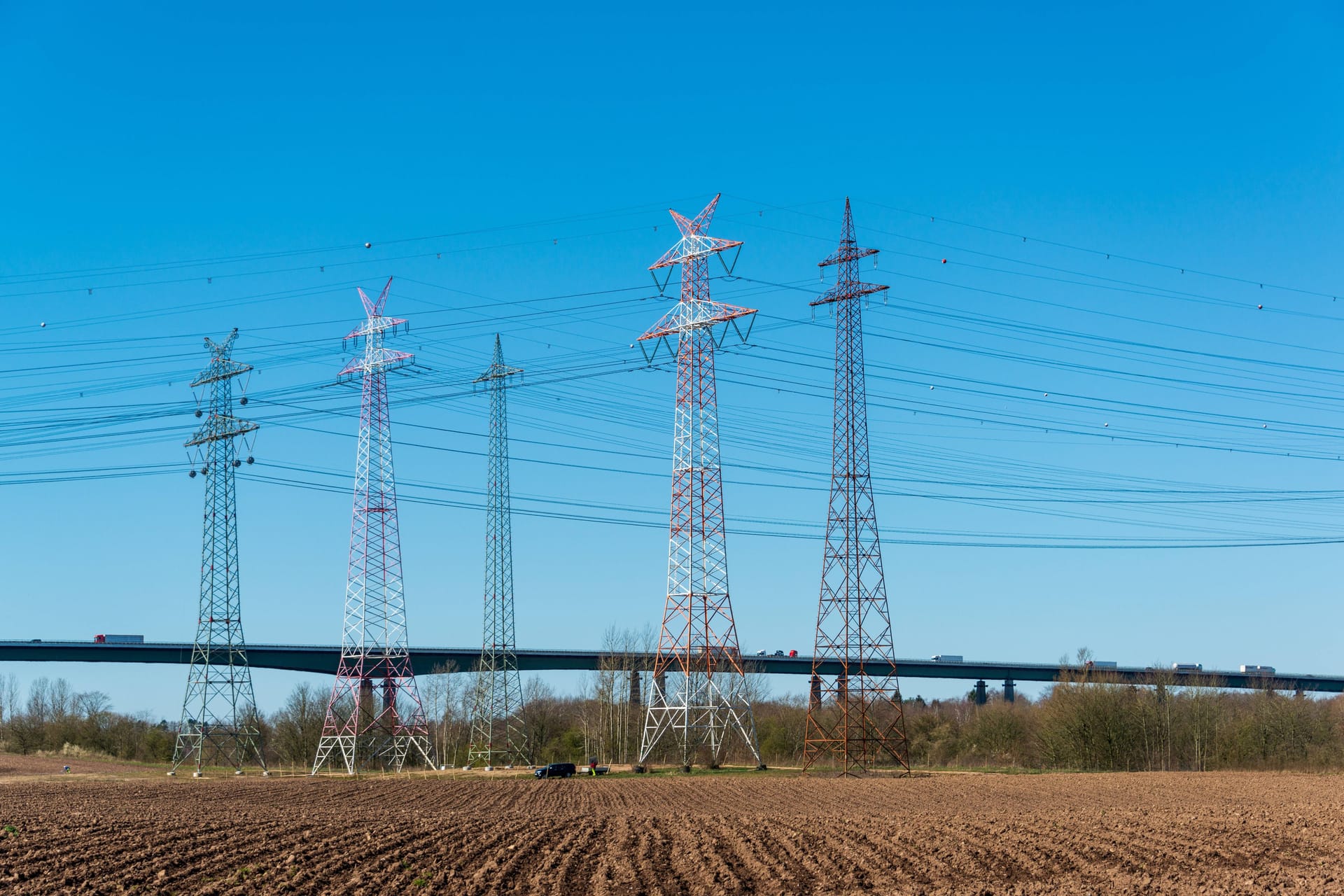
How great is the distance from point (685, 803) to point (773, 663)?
10322 cm

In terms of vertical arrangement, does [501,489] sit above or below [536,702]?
above

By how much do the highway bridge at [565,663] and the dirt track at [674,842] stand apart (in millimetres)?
59021

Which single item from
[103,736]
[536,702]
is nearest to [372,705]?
[536,702]

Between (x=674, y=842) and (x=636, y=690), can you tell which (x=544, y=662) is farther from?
(x=674, y=842)

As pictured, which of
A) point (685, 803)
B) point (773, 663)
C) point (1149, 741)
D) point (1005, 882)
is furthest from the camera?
point (773, 663)

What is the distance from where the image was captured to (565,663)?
142875 millimetres

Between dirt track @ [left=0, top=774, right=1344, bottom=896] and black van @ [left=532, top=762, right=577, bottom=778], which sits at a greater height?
dirt track @ [left=0, top=774, right=1344, bottom=896]

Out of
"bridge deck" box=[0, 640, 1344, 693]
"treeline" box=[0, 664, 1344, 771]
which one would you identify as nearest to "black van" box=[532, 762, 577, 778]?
"treeline" box=[0, 664, 1344, 771]

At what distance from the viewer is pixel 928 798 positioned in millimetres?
48875

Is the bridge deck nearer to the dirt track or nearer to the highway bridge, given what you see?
the highway bridge

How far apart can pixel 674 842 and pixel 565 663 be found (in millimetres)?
111690

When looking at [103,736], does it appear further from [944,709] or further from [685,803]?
[944,709]

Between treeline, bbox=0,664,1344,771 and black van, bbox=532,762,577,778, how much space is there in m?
8.27

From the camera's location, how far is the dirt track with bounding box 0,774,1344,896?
26422 mm
